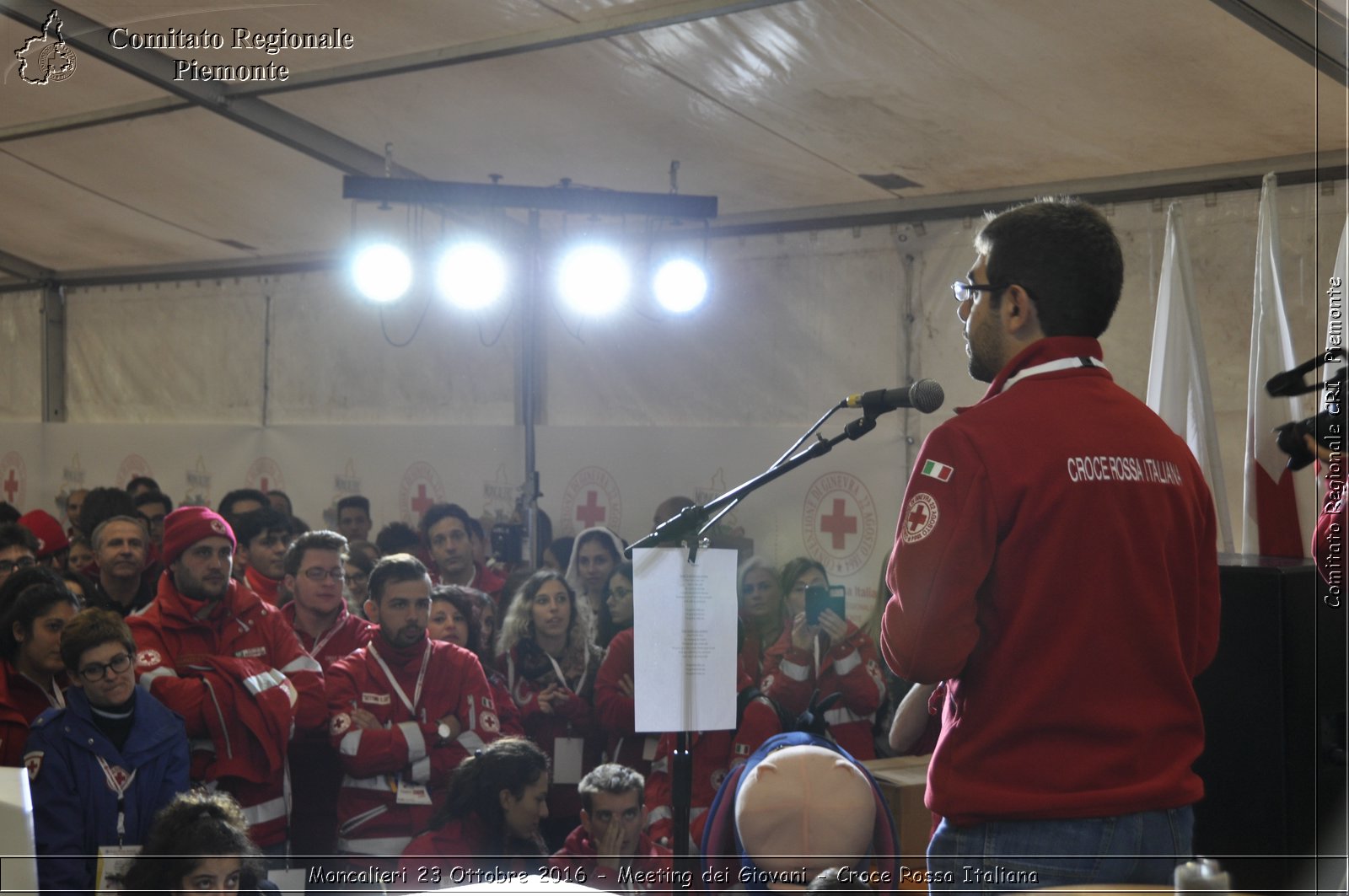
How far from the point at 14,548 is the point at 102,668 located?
1518 millimetres

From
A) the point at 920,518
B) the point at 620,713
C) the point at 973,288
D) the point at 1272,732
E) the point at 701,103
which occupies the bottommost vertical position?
Answer: the point at 620,713

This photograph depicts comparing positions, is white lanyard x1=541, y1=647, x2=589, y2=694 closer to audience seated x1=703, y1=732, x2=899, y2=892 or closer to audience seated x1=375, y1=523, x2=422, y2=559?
audience seated x1=703, y1=732, x2=899, y2=892

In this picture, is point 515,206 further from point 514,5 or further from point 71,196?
point 71,196

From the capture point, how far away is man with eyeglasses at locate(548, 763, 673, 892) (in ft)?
10.7

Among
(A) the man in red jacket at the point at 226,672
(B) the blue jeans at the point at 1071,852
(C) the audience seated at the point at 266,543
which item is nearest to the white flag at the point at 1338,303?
(B) the blue jeans at the point at 1071,852

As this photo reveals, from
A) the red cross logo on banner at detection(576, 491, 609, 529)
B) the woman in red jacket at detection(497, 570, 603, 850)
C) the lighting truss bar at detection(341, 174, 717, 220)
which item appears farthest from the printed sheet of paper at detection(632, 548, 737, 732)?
the red cross logo on banner at detection(576, 491, 609, 529)

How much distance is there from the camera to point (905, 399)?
191cm

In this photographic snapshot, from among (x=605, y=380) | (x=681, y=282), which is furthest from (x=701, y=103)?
(x=605, y=380)

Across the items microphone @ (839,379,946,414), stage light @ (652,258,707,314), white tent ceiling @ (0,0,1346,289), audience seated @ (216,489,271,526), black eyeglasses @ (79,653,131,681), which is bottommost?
black eyeglasses @ (79,653,131,681)

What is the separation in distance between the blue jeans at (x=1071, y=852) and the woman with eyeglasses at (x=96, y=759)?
2161 mm

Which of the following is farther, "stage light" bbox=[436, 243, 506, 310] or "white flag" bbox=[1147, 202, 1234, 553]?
"stage light" bbox=[436, 243, 506, 310]

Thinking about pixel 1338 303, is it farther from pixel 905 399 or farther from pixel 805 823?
pixel 805 823

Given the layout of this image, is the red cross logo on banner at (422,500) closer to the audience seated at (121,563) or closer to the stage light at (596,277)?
the stage light at (596,277)

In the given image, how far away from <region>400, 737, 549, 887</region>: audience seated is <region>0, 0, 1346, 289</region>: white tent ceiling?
216 cm
